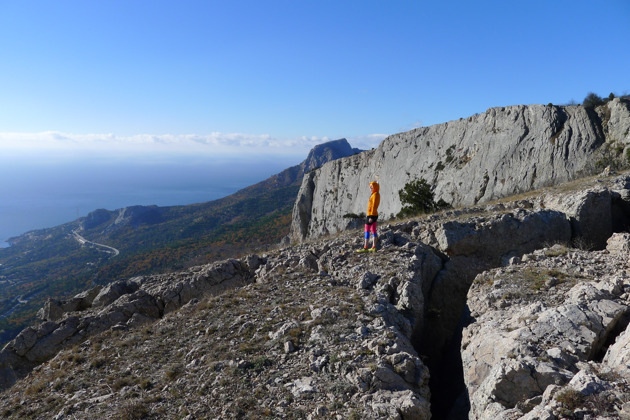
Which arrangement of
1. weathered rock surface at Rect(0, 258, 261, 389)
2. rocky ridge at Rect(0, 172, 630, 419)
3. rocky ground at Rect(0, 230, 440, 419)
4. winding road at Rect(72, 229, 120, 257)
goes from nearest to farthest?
rocky ridge at Rect(0, 172, 630, 419)
rocky ground at Rect(0, 230, 440, 419)
weathered rock surface at Rect(0, 258, 261, 389)
winding road at Rect(72, 229, 120, 257)

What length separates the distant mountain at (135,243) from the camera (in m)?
49.8

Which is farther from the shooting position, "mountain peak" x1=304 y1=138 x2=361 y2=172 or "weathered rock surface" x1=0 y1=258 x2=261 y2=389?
"mountain peak" x1=304 y1=138 x2=361 y2=172

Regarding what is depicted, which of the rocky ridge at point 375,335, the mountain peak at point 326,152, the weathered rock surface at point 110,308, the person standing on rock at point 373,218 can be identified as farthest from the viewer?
the mountain peak at point 326,152

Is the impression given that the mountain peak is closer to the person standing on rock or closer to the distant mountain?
the distant mountain

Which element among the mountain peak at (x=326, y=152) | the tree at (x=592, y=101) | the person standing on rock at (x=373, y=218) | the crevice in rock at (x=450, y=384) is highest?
the mountain peak at (x=326, y=152)

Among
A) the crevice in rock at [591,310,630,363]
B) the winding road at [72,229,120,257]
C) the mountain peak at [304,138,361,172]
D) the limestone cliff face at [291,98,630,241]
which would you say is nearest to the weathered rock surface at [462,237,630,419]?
the crevice in rock at [591,310,630,363]

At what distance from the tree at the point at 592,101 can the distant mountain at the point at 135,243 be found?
28877 millimetres

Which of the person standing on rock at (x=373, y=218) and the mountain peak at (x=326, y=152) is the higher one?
the mountain peak at (x=326, y=152)

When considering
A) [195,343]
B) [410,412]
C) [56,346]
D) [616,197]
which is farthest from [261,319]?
[616,197]

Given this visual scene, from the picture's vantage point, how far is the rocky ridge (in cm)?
495

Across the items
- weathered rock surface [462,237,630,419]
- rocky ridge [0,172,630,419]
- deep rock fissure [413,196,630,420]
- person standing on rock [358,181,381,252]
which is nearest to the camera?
weathered rock surface [462,237,630,419]

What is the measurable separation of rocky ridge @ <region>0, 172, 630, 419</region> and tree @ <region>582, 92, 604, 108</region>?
53.1ft

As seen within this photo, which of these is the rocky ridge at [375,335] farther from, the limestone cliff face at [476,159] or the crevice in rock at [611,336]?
the limestone cliff face at [476,159]

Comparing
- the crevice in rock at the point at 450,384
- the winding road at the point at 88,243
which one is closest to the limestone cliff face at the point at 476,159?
the crevice in rock at the point at 450,384
